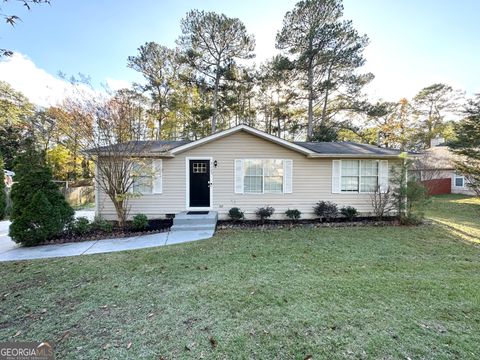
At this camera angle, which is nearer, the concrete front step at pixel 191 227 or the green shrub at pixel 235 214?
the concrete front step at pixel 191 227

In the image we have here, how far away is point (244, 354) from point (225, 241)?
4.23 m

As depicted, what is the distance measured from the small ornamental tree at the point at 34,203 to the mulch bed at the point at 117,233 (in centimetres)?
31

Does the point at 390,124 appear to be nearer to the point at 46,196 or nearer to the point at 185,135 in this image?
the point at 185,135

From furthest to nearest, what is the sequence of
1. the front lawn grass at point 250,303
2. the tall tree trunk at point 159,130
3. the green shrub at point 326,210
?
1. the tall tree trunk at point 159,130
2. the green shrub at point 326,210
3. the front lawn grass at point 250,303

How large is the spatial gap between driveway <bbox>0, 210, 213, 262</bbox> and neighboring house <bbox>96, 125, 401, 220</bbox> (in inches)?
77.6

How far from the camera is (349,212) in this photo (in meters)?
8.99

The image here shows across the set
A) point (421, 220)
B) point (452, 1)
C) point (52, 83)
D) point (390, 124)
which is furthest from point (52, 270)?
point (390, 124)

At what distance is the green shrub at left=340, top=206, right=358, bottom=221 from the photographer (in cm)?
899

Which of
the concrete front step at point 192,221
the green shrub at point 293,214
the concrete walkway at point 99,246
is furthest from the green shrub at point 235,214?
the green shrub at point 293,214

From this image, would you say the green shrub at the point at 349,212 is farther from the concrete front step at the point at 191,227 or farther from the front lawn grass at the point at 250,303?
the concrete front step at the point at 191,227

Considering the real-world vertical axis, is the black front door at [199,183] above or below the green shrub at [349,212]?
above

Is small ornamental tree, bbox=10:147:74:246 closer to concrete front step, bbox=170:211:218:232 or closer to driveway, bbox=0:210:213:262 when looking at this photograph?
driveway, bbox=0:210:213:262

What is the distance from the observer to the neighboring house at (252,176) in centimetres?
884

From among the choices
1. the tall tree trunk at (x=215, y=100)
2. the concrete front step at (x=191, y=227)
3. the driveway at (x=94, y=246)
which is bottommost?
the driveway at (x=94, y=246)
